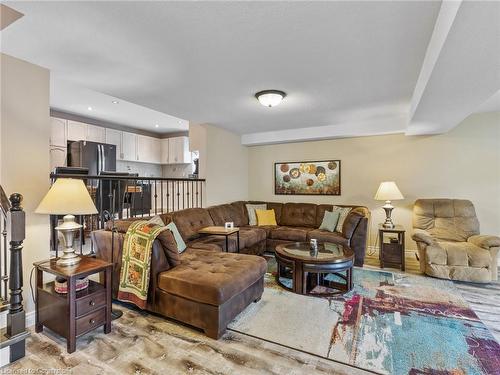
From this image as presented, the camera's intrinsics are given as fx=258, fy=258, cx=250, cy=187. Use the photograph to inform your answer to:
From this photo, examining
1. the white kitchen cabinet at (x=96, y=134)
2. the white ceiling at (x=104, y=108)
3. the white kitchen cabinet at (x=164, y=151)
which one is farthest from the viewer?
the white kitchen cabinet at (x=164, y=151)

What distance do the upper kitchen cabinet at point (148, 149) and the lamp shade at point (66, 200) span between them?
14.6 feet

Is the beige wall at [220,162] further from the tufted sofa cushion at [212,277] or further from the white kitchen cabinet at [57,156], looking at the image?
the white kitchen cabinet at [57,156]

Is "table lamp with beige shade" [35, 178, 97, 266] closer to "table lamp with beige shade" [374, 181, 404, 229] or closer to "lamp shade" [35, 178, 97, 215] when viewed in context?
"lamp shade" [35, 178, 97, 215]

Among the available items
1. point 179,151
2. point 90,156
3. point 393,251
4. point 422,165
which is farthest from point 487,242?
point 90,156

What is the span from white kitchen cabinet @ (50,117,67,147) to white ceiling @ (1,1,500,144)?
65.1 inches

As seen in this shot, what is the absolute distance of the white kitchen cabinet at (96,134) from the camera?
524cm

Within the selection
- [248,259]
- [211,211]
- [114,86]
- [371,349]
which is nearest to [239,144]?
[211,211]

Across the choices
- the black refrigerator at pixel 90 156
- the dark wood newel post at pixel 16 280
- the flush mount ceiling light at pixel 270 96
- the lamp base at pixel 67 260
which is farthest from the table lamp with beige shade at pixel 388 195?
the black refrigerator at pixel 90 156

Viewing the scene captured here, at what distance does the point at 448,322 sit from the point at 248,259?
1912 millimetres

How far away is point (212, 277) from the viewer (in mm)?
2207

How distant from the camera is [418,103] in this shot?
278 centimetres

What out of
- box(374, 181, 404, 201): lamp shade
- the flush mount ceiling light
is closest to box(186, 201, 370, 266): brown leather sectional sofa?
box(374, 181, 404, 201): lamp shade

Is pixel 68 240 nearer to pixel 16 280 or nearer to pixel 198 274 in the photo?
pixel 16 280

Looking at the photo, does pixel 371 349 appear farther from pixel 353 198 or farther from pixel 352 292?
pixel 353 198
